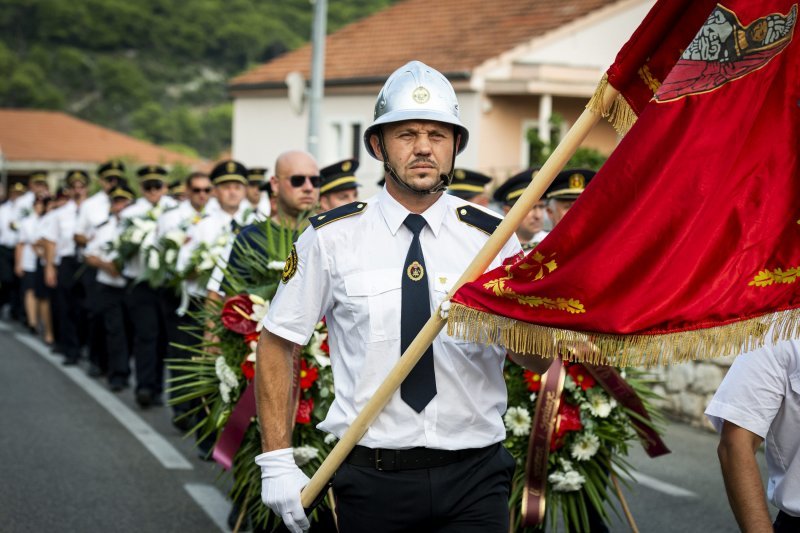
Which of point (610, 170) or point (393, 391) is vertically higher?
point (610, 170)

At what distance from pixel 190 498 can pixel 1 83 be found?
75.6 meters

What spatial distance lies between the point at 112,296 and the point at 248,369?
708 cm

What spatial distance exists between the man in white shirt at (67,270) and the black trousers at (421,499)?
36.9 ft

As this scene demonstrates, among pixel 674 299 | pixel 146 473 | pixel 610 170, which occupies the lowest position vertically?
pixel 146 473

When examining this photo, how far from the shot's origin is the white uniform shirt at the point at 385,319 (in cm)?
377

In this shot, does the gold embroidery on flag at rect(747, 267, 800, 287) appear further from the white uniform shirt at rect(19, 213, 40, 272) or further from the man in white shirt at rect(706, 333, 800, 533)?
the white uniform shirt at rect(19, 213, 40, 272)

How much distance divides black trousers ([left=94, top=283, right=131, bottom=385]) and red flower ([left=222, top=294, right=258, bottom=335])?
6.49m

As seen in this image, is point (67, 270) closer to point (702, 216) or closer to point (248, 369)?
point (248, 369)

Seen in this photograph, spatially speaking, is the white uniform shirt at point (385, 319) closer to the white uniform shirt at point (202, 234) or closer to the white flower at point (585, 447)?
the white flower at point (585, 447)

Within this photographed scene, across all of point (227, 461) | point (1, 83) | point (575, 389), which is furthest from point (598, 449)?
point (1, 83)

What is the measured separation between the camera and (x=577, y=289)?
133 inches

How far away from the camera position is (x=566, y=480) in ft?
19.0

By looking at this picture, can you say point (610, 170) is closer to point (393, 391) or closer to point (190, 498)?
point (393, 391)

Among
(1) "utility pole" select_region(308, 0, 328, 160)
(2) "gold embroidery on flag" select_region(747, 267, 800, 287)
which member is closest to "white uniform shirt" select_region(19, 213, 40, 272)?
(1) "utility pole" select_region(308, 0, 328, 160)
